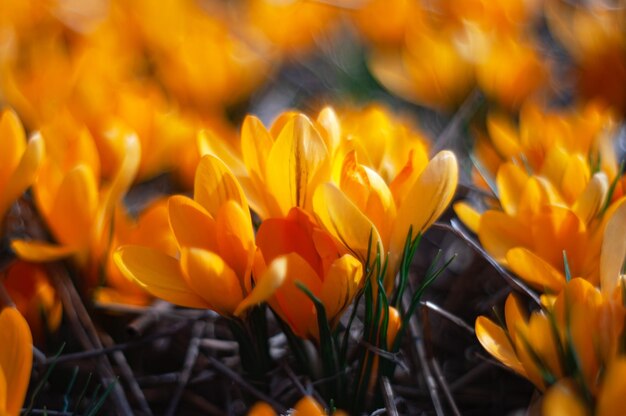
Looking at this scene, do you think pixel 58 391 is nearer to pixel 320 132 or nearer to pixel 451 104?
pixel 320 132

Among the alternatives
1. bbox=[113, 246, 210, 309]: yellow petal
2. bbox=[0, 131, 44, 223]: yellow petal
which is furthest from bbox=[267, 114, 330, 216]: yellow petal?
bbox=[0, 131, 44, 223]: yellow petal

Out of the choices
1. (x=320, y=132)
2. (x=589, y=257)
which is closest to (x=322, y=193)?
(x=320, y=132)

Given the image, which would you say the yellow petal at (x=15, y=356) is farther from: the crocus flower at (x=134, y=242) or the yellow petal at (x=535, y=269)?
the yellow petal at (x=535, y=269)

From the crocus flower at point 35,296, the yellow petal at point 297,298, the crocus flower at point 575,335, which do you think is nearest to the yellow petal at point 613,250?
the crocus flower at point 575,335

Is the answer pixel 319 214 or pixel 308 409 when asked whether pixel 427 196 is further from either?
pixel 308 409

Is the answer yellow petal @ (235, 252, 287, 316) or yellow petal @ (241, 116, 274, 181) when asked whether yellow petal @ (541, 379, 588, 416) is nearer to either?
yellow petal @ (235, 252, 287, 316)

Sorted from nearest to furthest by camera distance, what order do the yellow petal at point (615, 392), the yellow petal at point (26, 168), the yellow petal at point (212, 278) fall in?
the yellow petal at point (615, 392)
the yellow petal at point (212, 278)
the yellow petal at point (26, 168)

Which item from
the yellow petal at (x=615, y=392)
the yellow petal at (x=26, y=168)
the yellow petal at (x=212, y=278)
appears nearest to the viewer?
the yellow petal at (x=615, y=392)
